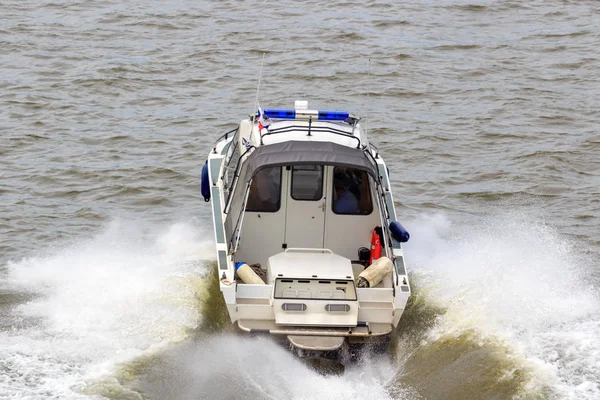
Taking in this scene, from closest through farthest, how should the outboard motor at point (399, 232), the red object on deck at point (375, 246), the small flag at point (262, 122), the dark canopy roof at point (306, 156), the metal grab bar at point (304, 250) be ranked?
the dark canopy roof at point (306, 156) < the outboard motor at point (399, 232) < the metal grab bar at point (304, 250) < the red object on deck at point (375, 246) < the small flag at point (262, 122)

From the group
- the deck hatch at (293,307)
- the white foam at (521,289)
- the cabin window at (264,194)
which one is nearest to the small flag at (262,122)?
the cabin window at (264,194)

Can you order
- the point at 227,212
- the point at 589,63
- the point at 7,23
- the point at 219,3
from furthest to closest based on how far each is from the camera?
the point at 219,3 < the point at 7,23 < the point at 589,63 < the point at 227,212

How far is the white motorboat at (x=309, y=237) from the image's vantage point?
10.0 meters

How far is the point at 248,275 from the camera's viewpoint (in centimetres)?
1053

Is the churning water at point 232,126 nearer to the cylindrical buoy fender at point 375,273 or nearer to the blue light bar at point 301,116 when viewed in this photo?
the cylindrical buoy fender at point 375,273

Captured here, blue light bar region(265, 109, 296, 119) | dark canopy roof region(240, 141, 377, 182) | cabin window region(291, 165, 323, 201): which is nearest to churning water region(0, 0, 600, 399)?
cabin window region(291, 165, 323, 201)

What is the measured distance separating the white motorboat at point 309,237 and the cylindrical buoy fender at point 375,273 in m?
0.01

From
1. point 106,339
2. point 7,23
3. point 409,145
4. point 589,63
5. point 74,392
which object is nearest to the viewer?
point 74,392

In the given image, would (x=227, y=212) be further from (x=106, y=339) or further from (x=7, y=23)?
(x=7, y=23)

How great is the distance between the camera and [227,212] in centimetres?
1170

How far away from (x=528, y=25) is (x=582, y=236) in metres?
11.7

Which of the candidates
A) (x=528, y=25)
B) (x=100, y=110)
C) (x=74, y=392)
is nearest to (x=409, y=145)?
(x=100, y=110)

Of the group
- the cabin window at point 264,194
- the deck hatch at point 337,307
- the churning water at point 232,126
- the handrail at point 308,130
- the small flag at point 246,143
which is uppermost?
the handrail at point 308,130

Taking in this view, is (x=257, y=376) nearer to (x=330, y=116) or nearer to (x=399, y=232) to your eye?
(x=399, y=232)
